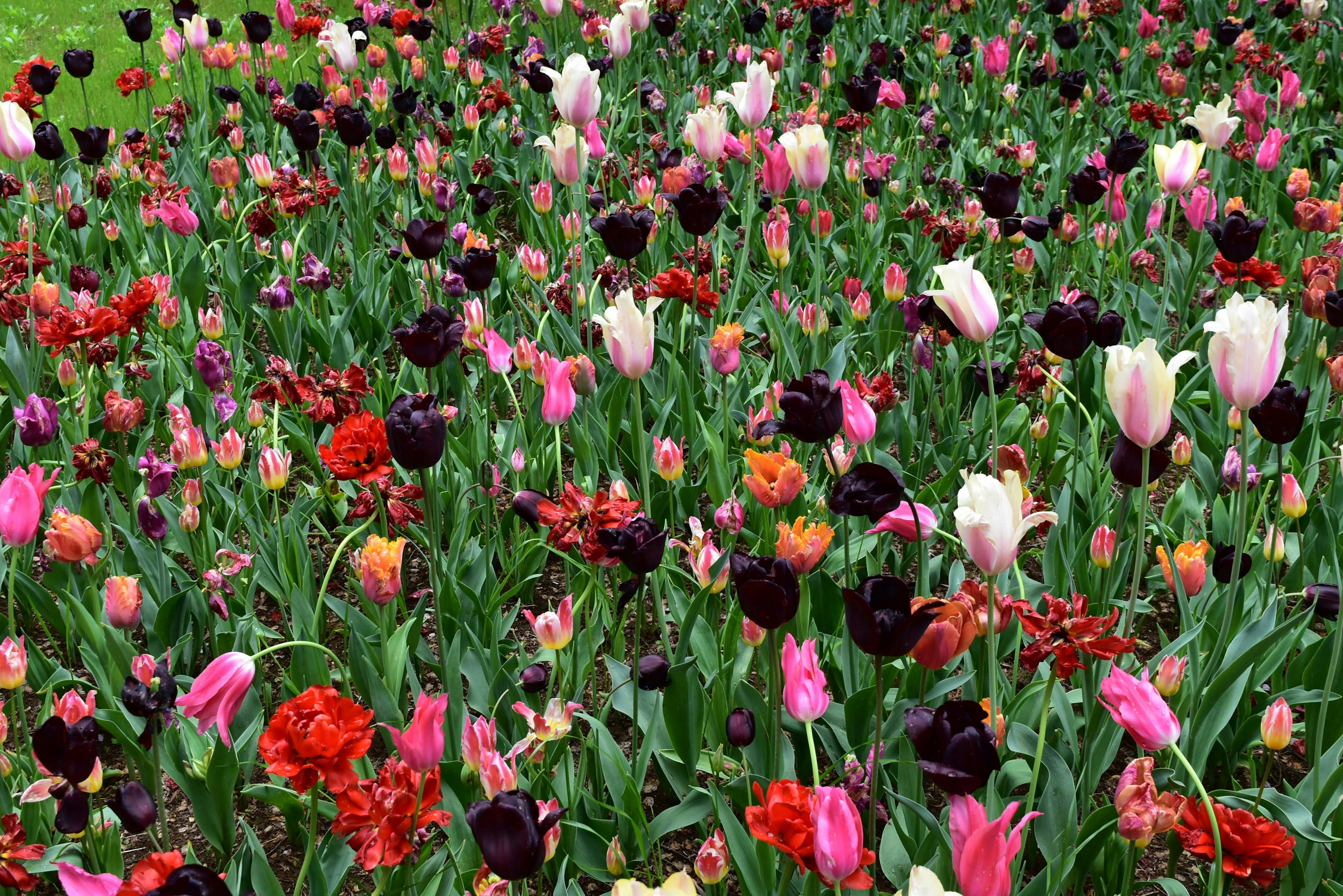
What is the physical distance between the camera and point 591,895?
2.02 metres

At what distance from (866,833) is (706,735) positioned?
46 cm

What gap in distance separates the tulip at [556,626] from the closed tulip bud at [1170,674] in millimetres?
958

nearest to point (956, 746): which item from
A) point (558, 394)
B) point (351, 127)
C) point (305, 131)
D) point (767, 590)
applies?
point (767, 590)

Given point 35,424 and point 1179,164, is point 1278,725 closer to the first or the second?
point 1179,164

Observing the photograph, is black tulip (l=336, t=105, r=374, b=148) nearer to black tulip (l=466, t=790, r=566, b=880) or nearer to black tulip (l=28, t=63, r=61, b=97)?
black tulip (l=28, t=63, r=61, b=97)

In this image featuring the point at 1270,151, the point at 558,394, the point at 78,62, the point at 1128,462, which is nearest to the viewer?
the point at 1128,462

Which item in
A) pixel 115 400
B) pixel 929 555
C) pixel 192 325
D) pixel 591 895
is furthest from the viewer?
pixel 192 325

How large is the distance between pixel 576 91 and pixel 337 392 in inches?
50.9

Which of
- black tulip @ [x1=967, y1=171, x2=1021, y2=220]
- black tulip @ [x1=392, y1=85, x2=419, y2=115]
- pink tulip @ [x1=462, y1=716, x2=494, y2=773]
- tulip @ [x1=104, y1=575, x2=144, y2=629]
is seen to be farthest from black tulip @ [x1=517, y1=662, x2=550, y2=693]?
black tulip @ [x1=392, y1=85, x2=419, y2=115]

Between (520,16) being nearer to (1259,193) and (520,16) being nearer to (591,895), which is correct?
(1259,193)

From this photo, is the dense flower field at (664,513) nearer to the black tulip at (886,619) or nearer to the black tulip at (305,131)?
the black tulip at (886,619)

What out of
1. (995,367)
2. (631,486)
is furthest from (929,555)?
(631,486)

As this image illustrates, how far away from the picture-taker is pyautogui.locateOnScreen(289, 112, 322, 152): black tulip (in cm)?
390

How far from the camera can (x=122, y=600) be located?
6.74 ft
